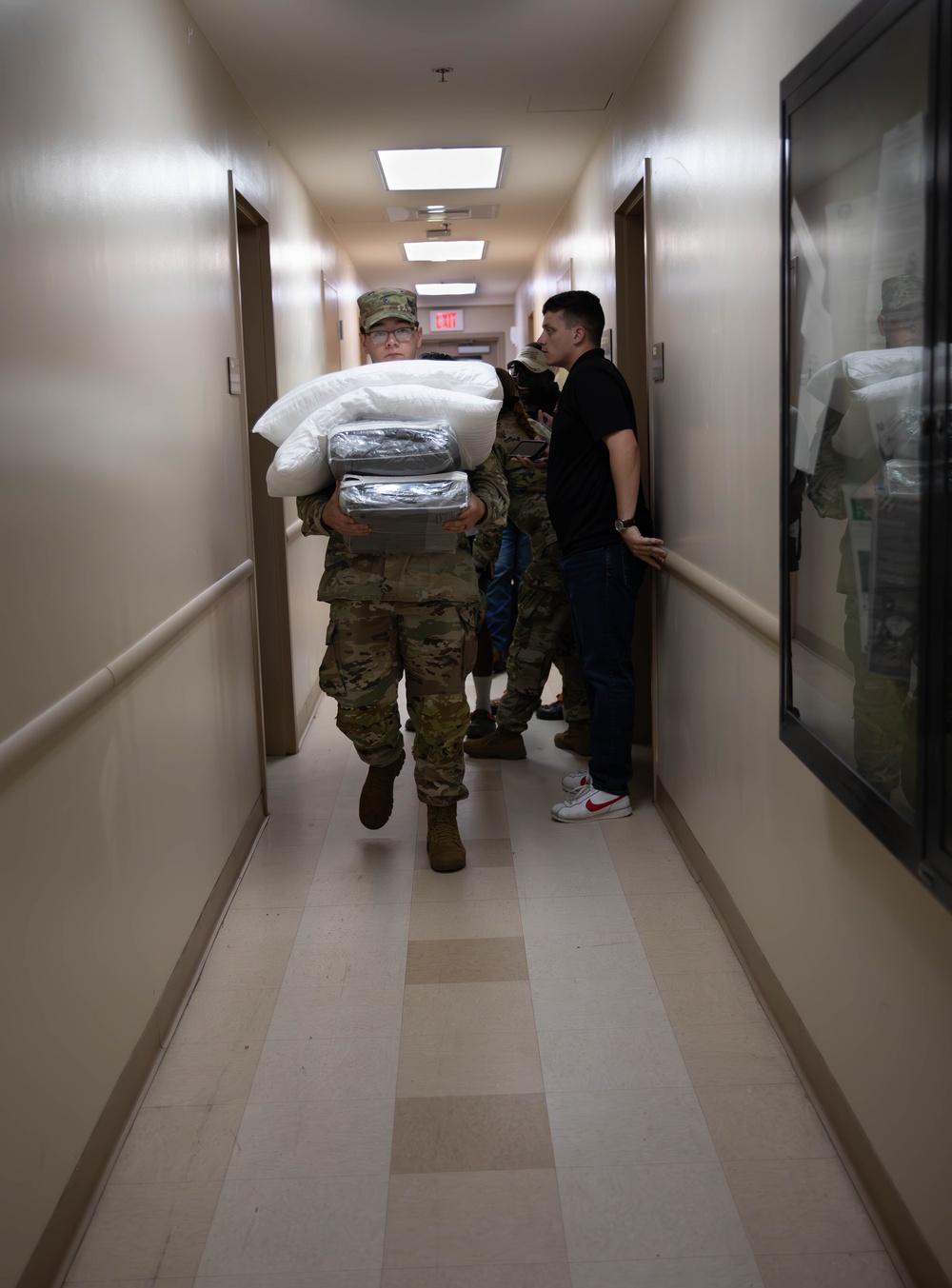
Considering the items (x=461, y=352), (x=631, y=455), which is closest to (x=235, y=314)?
(x=631, y=455)

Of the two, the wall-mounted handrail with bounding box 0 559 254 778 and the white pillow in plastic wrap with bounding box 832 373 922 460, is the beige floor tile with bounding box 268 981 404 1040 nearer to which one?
the wall-mounted handrail with bounding box 0 559 254 778

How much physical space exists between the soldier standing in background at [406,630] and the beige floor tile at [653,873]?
48 cm

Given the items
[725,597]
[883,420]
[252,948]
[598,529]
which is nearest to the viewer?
[883,420]

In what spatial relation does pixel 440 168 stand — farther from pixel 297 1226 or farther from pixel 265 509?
pixel 297 1226

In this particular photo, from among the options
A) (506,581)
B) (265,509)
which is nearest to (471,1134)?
(265,509)

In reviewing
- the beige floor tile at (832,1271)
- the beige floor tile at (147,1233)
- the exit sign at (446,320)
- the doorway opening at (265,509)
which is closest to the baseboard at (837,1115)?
the beige floor tile at (832,1271)

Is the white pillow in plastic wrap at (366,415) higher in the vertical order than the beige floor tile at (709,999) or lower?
higher

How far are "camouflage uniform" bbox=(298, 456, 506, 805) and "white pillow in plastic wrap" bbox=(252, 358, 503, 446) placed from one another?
0.24m

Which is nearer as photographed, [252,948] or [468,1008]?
[468,1008]

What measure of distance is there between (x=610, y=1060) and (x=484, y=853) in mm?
1218

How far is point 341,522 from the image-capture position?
297cm

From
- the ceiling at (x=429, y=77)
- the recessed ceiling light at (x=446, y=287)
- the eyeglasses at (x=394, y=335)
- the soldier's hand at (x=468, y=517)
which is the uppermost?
the recessed ceiling light at (x=446, y=287)

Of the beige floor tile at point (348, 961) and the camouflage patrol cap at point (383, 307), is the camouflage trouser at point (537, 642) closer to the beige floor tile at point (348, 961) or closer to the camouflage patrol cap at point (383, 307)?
the camouflage patrol cap at point (383, 307)

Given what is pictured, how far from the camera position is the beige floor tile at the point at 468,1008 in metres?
2.39
